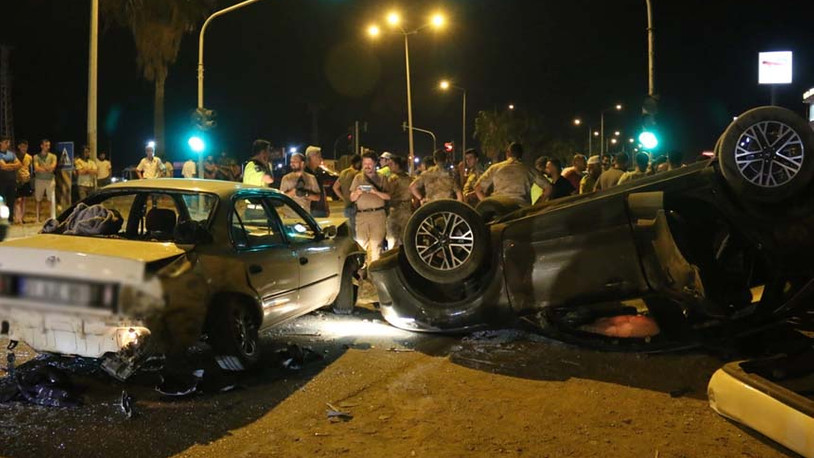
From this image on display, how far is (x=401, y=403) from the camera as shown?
16.9 ft

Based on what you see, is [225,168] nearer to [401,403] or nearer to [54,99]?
[401,403]

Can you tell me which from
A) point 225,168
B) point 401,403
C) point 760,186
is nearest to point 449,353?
point 401,403

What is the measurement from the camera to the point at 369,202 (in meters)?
9.93

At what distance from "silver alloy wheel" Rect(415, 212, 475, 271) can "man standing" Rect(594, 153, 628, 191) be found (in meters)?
5.15

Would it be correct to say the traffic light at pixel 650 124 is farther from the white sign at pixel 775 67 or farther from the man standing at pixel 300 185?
the man standing at pixel 300 185

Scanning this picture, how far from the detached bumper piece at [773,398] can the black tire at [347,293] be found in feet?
13.1

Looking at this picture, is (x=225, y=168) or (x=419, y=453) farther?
(x=225, y=168)

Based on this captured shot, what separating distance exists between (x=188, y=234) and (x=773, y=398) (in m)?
3.80

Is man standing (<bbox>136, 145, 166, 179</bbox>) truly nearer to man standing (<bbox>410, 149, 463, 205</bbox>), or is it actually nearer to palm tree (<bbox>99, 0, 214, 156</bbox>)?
man standing (<bbox>410, 149, 463, 205</bbox>)

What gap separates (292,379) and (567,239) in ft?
7.79

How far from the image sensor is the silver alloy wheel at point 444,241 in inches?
242

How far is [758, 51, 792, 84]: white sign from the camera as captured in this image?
15.7 meters

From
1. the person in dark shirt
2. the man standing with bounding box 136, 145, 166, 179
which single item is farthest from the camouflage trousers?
the man standing with bounding box 136, 145, 166, 179

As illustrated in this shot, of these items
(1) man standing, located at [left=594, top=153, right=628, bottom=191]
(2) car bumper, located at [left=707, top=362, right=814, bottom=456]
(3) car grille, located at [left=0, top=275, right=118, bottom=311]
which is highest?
(1) man standing, located at [left=594, top=153, right=628, bottom=191]
